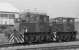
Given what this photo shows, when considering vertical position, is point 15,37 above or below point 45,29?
below

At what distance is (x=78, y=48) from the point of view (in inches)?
313

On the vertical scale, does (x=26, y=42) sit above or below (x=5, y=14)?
below

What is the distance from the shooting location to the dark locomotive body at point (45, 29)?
11266 mm

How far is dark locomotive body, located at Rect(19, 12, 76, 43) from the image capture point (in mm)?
11266

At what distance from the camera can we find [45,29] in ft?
39.2

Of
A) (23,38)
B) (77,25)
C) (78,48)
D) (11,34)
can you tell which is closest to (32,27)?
(23,38)

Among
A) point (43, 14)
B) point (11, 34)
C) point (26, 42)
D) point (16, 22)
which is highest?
point (43, 14)

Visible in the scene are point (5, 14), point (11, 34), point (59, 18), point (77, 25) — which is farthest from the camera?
point (5, 14)

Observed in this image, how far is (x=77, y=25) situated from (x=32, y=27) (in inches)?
243

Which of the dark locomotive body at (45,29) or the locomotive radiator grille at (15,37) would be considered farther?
the dark locomotive body at (45,29)

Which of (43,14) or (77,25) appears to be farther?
(77,25)

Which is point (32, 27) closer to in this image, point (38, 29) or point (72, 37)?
point (38, 29)

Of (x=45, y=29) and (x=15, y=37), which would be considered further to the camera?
(x=45, y=29)

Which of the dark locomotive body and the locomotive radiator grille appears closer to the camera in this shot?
the locomotive radiator grille
